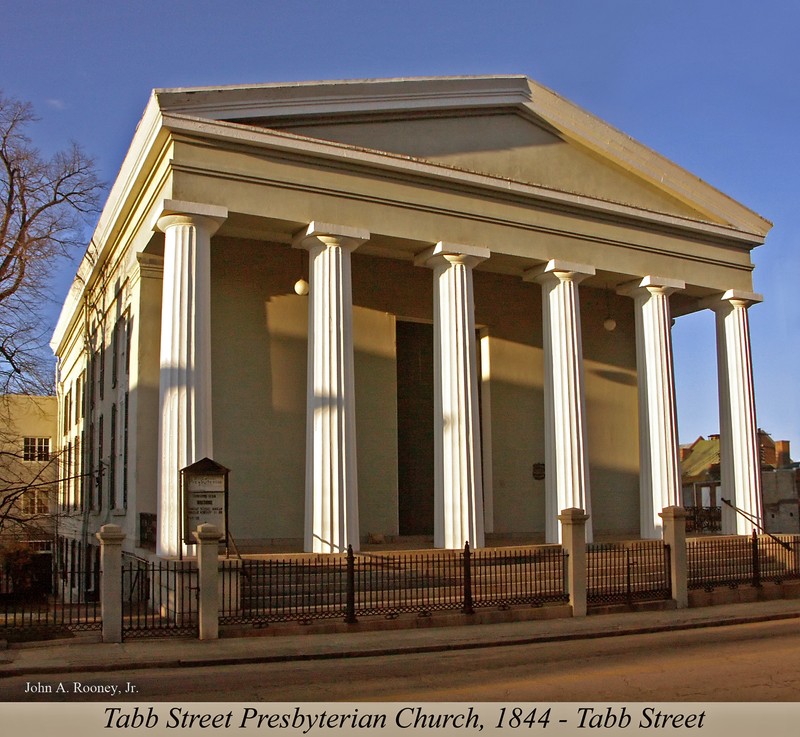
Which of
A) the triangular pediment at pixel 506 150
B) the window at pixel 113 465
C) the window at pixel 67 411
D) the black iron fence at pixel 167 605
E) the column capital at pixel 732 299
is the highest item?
the triangular pediment at pixel 506 150

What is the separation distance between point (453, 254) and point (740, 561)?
9.80m

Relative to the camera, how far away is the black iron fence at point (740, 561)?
70.3 feet

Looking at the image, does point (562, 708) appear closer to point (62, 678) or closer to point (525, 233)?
point (62, 678)

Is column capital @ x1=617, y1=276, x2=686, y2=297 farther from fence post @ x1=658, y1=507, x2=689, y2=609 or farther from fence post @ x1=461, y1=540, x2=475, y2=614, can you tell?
fence post @ x1=461, y1=540, x2=475, y2=614

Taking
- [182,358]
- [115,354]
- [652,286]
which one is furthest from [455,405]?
[115,354]

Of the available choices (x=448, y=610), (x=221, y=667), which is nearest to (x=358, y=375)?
(x=448, y=610)

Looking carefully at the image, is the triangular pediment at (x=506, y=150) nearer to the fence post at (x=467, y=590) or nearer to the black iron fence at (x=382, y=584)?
the black iron fence at (x=382, y=584)

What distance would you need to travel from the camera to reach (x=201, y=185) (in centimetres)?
1955

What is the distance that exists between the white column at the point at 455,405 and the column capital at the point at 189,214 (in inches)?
210

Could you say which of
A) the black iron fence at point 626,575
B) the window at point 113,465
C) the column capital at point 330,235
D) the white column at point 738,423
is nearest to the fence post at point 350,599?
the black iron fence at point 626,575

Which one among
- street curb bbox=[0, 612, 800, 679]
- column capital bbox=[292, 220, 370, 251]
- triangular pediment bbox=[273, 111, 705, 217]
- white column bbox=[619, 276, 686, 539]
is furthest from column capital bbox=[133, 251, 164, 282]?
white column bbox=[619, 276, 686, 539]

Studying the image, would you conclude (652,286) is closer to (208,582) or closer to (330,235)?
(330,235)

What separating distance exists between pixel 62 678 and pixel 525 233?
51.0ft

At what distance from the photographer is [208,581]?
50.1 ft
